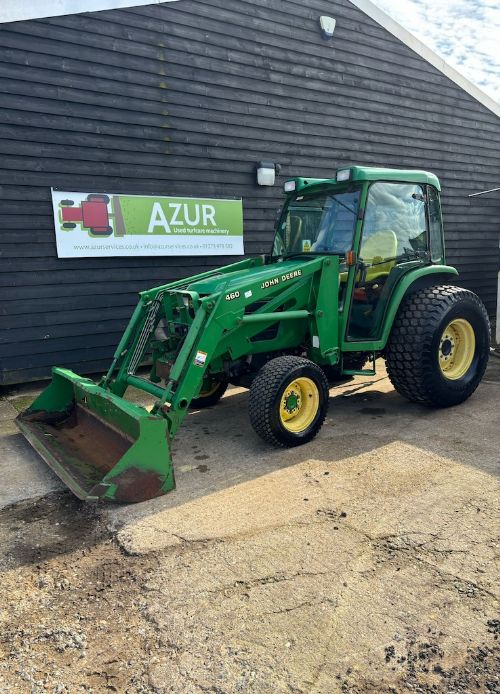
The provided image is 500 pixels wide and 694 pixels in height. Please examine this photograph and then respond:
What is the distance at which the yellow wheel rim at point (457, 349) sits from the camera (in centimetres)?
520

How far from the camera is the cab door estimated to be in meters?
4.73

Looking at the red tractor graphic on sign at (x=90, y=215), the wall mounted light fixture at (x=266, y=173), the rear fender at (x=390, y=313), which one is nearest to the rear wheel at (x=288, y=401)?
the rear fender at (x=390, y=313)

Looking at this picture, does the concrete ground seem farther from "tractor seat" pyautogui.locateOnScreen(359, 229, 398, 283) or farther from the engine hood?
"tractor seat" pyautogui.locateOnScreen(359, 229, 398, 283)

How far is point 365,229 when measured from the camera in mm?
4676

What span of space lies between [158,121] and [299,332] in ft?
11.9

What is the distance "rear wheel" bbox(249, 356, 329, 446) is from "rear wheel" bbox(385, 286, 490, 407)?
3.25 ft

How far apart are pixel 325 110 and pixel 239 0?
6.23ft

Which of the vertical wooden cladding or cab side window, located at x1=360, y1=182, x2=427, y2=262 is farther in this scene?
the vertical wooden cladding

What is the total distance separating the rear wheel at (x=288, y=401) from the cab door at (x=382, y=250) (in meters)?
0.75

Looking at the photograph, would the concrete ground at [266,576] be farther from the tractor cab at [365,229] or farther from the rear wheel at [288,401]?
the tractor cab at [365,229]

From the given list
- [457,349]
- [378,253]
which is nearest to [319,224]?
[378,253]

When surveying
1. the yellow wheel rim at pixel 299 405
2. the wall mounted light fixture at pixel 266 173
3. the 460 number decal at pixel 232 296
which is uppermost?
the wall mounted light fixture at pixel 266 173

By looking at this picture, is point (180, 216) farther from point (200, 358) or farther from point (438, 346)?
point (438, 346)

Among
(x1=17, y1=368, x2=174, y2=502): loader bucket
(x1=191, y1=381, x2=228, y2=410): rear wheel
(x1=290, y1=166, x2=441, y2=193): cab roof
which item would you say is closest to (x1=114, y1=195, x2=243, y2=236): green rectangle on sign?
(x1=290, y1=166, x2=441, y2=193): cab roof
